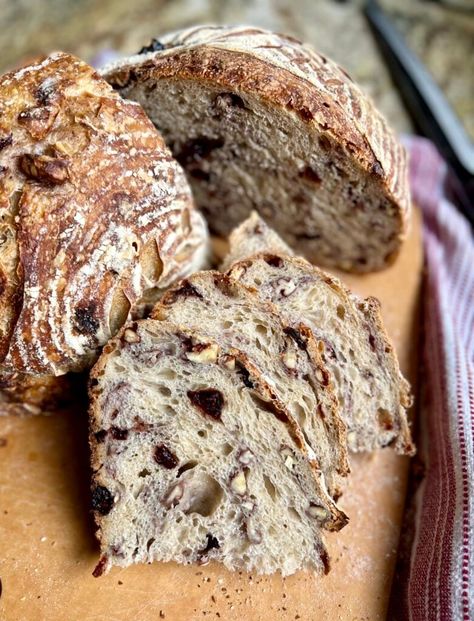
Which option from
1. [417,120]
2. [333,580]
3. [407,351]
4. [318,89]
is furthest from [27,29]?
[333,580]

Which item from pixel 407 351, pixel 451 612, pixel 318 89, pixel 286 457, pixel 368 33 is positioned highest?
pixel 368 33

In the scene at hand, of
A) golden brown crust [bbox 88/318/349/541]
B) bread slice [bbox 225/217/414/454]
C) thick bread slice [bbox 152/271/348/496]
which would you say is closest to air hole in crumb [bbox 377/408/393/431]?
bread slice [bbox 225/217/414/454]

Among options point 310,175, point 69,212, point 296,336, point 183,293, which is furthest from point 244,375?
point 310,175

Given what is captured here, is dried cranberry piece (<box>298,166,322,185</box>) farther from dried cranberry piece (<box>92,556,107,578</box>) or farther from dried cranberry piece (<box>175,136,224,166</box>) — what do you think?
dried cranberry piece (<box>92,556,107,578</box>)

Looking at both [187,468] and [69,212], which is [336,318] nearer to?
[187,468]

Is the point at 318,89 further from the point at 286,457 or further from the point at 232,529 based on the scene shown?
the point at 232,529

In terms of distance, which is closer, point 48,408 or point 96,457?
point 96,457
